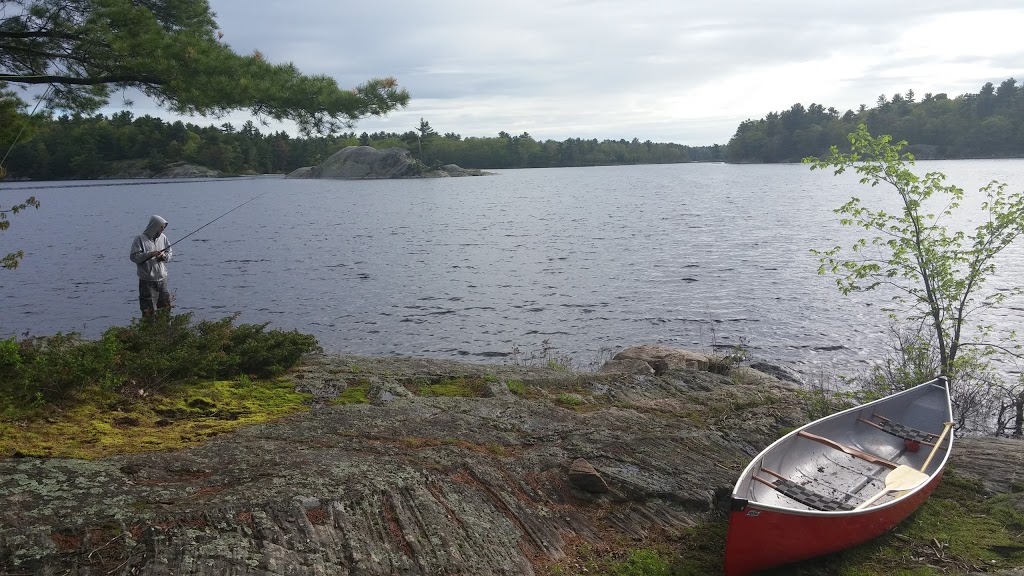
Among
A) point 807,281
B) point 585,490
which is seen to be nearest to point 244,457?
point 585,490

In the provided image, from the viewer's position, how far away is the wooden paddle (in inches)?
281

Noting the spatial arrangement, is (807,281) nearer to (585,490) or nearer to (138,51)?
(585,490)

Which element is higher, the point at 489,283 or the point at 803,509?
the point at 803,509

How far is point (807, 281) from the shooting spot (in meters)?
29.4

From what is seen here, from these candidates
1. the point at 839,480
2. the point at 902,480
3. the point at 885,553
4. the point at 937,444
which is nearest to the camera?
the point at 885,553

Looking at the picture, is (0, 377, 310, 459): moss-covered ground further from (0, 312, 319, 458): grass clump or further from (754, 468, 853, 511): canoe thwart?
(754, 468, 853, 511): canoe thwart

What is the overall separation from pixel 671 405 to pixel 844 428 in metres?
2.55

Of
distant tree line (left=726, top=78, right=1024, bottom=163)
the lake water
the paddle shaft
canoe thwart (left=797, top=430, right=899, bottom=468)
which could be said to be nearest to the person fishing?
→ the lake water

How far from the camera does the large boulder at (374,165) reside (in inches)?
6122

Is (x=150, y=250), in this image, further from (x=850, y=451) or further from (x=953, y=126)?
(x=953, y=126)

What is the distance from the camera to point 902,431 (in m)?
9.03

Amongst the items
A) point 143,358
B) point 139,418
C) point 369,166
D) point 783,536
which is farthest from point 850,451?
point 369,166

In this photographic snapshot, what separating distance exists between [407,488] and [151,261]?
29.3ft

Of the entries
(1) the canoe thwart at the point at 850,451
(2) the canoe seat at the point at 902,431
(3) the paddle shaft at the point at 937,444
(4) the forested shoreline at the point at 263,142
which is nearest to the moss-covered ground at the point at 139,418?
(1) the canoe thwart at the point at 850,451
